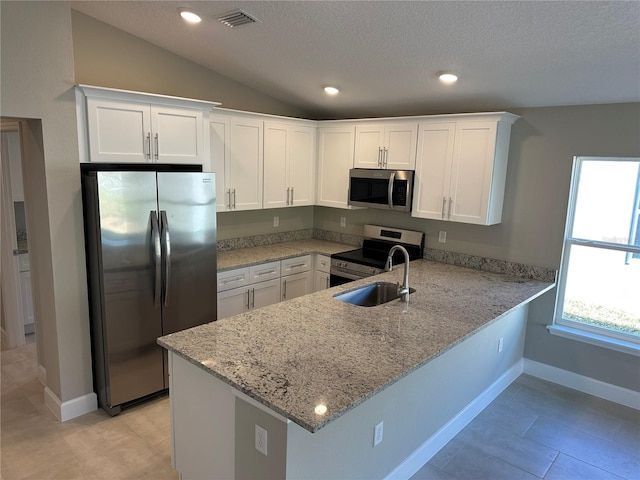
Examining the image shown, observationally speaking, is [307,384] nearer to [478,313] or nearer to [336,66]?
[478,313]

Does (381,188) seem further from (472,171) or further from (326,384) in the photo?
(326,384)

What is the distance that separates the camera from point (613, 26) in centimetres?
221

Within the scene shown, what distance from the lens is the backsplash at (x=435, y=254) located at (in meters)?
3.72

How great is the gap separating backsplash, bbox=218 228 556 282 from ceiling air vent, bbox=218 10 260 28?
213cm

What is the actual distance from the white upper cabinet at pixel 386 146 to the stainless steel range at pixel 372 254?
0.73 metres

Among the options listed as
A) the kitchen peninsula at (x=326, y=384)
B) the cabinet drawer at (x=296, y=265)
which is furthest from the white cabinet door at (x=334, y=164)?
the kitchen peninsula at (x=326, y=384)

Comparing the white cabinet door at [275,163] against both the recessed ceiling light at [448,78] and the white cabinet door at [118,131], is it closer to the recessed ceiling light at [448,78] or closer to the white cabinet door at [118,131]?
the white cabinet door at [118,131]

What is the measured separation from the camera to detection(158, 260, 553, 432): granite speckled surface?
1.69 metres

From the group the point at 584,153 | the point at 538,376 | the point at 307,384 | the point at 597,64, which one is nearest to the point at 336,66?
the point at 597,64

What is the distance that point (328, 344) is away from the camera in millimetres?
2145

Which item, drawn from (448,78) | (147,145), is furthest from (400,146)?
(147,145)

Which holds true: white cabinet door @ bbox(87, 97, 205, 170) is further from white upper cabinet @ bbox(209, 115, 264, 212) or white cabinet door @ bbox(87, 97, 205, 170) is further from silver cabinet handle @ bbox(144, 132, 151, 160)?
white upper cabinet @ bbox(209, 115, 264, 212)

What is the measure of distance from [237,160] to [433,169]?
1.82m

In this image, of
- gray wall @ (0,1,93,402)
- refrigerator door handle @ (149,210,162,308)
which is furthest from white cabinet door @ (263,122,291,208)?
gray wall @ (0,1,93,402)
